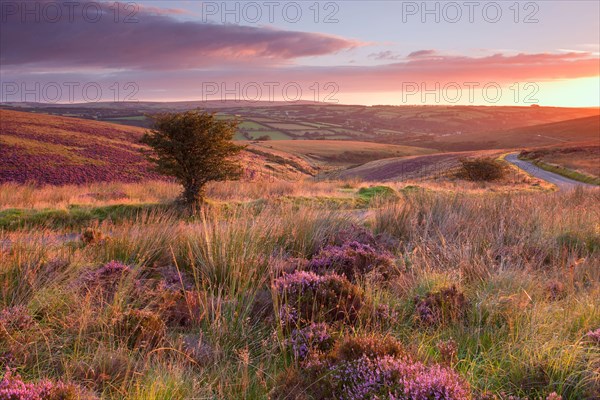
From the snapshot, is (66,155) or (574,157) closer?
(66,155)

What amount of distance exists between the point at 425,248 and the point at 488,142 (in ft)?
459

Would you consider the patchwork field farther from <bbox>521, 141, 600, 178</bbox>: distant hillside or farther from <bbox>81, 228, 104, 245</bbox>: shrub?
<bbox>521, 141, 600, 178</bbox>: distant hillside

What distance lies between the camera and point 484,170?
4844cm

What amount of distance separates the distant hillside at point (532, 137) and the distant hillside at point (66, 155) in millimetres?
94748

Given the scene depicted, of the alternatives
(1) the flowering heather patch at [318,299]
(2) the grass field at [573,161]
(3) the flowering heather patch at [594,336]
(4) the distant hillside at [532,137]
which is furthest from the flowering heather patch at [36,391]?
(4) the distant hillside at [532,137]

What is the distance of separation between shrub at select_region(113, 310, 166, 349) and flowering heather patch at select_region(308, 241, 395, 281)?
2.40 metres

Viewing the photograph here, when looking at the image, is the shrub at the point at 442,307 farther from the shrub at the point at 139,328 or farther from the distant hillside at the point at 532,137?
the distant hillside at the point at 532,137

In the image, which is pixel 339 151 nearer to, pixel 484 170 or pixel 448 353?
pixel 484 170

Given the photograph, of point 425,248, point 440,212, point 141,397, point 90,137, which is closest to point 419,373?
point 141,397

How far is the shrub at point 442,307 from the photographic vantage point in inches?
184

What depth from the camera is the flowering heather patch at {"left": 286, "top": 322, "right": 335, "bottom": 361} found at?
3828 millimetres

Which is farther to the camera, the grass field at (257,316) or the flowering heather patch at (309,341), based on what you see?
the flowering heather patch at (309,341)

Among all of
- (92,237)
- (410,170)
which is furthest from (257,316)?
(410,170)

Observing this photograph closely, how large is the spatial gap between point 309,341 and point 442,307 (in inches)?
61.9
